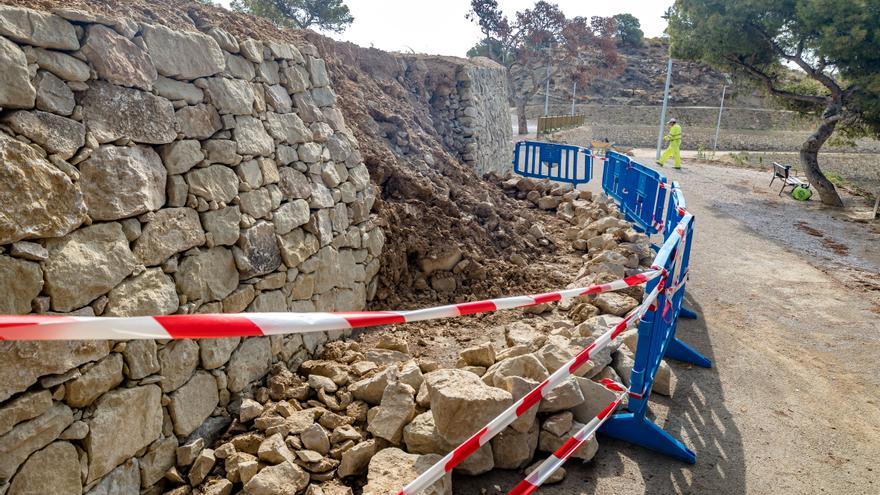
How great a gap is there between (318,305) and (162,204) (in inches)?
71.8

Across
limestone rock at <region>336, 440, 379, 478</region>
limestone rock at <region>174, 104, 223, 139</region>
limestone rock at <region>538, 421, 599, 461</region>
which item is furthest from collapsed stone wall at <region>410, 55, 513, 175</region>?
limestone rock at <region>336, 440, 379, 478</region>

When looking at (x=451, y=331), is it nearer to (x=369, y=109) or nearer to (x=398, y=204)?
(x=398, y=204)

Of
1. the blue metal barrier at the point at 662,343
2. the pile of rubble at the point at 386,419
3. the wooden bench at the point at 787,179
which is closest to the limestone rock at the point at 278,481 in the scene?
the pile of rubble at the point at 386,419

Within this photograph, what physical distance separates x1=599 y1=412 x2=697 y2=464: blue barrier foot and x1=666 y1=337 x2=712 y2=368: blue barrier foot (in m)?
1.44

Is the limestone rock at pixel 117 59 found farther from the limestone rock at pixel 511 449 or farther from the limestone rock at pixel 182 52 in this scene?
the limestone rock at pixel 511 449

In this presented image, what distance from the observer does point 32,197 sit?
2.56 m

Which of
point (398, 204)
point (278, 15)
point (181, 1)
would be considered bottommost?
point (398, 204)

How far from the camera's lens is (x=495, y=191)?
9781 mm

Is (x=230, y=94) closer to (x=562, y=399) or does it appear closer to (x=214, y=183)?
(x=214, y=183)

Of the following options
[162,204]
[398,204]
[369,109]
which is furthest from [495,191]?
[162,204]

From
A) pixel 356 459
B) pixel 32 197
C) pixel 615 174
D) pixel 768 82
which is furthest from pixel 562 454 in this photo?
pixel 768 82

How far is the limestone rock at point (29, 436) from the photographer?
7.86ft

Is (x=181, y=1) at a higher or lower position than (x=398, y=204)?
higher

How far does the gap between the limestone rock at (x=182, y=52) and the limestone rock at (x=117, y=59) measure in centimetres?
11
